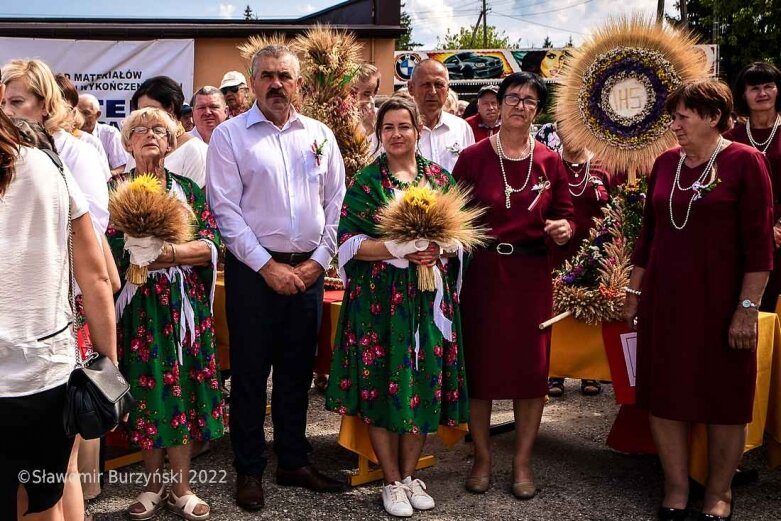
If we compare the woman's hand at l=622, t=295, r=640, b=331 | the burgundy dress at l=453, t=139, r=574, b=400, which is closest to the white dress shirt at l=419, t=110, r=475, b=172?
the burgundy dress at l=453, t=139, r=574, b=400

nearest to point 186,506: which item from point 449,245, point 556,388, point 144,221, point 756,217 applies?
point 144,221

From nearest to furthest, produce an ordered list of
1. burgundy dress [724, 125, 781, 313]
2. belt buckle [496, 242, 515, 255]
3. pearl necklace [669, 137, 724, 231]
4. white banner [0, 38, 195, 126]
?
pearl necklace [669, 137, 724, 231]
belt buckle [496, 242, 515, 255]
burgundy dress [724, 125, 781, 313]
white banner [0, 38, 195, 126]

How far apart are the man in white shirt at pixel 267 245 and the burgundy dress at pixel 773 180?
258 centimetres

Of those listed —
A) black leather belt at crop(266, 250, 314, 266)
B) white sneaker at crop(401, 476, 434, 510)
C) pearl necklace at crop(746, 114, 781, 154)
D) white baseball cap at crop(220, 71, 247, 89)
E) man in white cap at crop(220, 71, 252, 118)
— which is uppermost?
white baseball cap at crop(220, 71, 247, 89)

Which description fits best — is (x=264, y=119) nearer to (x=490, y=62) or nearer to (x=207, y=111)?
(x=207, y=111)

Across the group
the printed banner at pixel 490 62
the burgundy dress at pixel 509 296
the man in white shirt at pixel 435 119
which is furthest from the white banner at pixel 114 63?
the printed banner at pixel 490 62

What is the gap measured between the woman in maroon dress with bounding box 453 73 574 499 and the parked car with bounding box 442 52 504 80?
20.9m

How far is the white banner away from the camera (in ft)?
35.2

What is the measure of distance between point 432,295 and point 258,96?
1.32 metres

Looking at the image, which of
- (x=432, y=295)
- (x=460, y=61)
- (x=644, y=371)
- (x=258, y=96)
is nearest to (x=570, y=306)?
(x=644, y=371)

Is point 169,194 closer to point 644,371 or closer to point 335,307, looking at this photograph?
point 335,307

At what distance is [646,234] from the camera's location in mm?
4188

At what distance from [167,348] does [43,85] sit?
4.25 ft

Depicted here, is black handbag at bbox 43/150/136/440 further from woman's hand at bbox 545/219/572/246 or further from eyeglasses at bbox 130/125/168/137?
woman's hand at bbox 545/219/572/246
